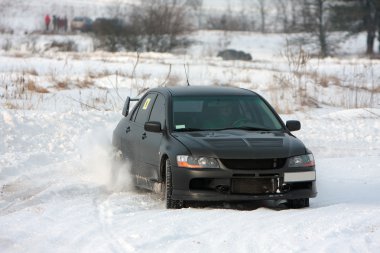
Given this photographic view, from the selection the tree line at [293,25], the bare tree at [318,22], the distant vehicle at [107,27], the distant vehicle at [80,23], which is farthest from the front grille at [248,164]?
the distant vehicle at [80,23]

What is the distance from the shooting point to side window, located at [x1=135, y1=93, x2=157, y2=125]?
36.5 feet

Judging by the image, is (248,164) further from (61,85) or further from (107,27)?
(107,27)

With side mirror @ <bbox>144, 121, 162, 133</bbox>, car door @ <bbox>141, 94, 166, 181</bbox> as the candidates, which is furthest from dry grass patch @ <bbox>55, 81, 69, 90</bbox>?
side mirror @ <bbox>144, 121, 162, 133</bbox>

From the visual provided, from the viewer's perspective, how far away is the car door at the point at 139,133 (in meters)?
10.6

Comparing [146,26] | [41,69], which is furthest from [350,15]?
[41,69]

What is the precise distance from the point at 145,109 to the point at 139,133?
487mm

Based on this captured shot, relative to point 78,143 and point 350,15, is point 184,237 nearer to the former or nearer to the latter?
point 78,143

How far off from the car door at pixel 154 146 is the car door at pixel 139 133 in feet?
0.30

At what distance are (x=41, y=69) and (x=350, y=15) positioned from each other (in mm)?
39511

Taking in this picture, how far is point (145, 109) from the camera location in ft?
37.0

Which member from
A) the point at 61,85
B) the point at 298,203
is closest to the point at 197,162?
the point at 298,203

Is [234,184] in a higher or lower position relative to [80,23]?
higher

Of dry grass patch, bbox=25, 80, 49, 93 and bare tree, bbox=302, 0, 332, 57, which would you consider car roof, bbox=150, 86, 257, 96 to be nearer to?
dry grass patch, bbox=25, 80, 49, 93

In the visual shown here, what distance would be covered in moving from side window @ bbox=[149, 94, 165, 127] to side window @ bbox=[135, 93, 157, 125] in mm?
172
